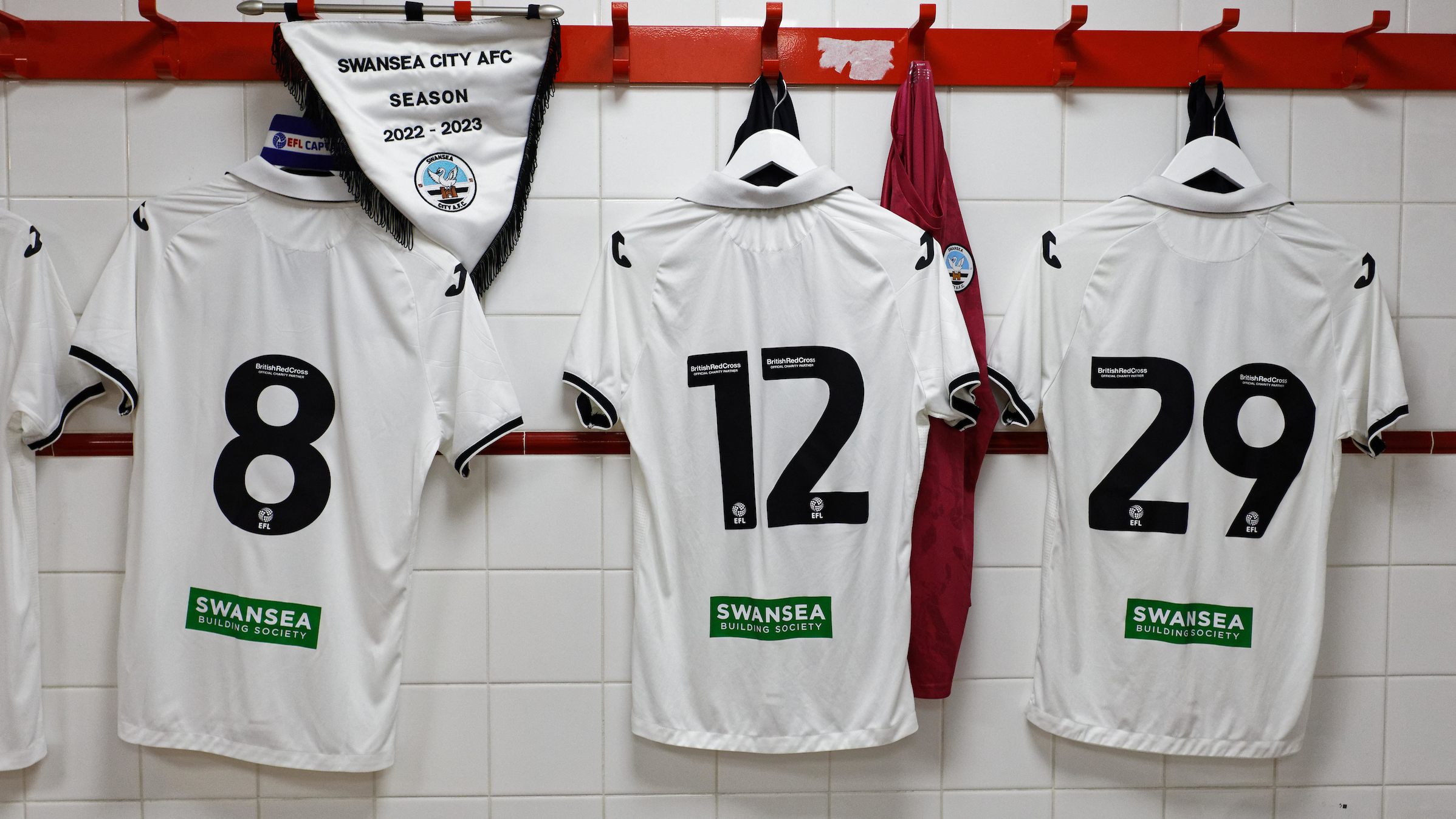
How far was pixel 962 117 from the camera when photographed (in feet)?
5.32

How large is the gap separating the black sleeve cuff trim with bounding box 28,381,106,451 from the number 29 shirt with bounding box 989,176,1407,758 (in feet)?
5.63

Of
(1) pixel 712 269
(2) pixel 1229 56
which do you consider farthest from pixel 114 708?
(2) pixel 1229 56

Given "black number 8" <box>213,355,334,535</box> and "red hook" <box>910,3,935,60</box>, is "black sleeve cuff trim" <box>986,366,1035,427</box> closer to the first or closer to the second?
"red hook" <box>910,3,935,60</box>

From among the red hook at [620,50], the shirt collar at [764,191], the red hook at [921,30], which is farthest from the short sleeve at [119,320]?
the red hook at [921,30]

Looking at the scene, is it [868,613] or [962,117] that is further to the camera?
[962,117]

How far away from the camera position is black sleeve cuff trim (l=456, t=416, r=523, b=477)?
1472 mm

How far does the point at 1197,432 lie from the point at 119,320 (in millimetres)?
2039

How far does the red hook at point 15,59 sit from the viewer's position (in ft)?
4.99

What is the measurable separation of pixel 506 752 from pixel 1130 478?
1345 mm

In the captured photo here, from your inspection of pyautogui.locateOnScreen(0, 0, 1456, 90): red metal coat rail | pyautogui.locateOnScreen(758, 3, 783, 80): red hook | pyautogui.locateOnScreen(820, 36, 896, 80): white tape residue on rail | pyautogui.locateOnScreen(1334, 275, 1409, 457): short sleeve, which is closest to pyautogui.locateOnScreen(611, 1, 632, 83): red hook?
pyautogui.locateOnScreen(0, 0, 1456, 90): red metal coat rail

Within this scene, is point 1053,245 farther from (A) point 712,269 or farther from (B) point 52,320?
(B) point 52,320

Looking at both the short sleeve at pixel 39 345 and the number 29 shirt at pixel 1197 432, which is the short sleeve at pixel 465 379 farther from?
the number 29 shirt at pixel 1197 432

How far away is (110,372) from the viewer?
4.80ft

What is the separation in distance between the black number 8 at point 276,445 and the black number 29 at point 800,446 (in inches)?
28.7
